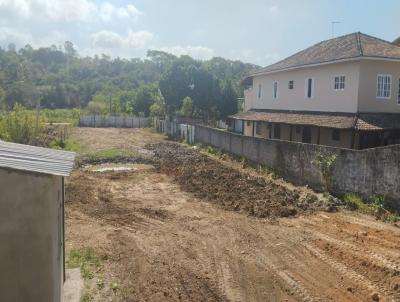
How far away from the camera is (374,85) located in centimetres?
2234

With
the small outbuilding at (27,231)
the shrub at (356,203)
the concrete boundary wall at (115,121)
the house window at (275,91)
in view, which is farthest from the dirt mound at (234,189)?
the concrete boundary wall at (115,121)

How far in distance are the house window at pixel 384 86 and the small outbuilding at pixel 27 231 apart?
67.6 ft

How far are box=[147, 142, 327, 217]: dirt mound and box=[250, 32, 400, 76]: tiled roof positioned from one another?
29.5ft

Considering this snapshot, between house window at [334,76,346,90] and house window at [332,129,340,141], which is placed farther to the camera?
house window at [332,129,340,141]

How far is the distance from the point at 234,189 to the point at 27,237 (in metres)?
12.0

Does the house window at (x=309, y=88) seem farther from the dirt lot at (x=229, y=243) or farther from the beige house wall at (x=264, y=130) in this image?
the dirt lot at (x=229, y=243)

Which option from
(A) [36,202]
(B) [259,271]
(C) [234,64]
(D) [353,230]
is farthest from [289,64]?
(C) [234,64]

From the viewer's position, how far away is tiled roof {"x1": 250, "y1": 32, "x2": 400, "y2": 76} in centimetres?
2223

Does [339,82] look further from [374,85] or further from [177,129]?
[177,129]

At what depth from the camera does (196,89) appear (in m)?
48.2

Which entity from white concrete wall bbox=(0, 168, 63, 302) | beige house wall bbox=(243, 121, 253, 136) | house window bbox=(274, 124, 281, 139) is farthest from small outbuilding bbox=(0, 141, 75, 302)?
beige house wall bbox=(243, 121, 253, 136)

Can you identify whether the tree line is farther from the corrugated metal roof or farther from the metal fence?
the corrugated metal roof

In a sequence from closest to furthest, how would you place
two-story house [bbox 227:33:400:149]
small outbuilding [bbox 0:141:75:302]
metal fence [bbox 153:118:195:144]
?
1. small outbuilding [bbox 0:141:75:302]
2. two-story house [bbox 227:33:400:149]
3. metal fence [bbox 153:118:195:144]

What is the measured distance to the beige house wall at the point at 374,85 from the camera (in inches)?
→ 868
